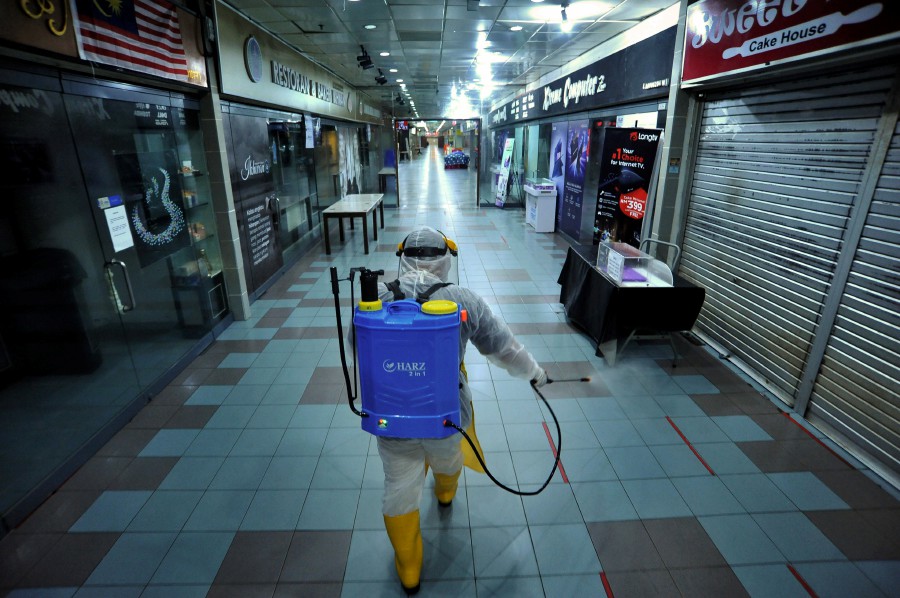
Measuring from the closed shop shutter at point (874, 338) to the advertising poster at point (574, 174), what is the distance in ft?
17.4

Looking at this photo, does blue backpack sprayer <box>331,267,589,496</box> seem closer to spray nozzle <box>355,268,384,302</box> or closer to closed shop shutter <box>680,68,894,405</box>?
spray nozzle <box>355,268,384,302</box>

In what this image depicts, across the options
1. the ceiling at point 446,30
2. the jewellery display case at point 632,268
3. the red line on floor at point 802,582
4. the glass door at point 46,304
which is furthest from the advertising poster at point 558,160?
the red line on floor at point 802,582

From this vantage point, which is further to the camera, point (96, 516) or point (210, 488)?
point (210, 488)

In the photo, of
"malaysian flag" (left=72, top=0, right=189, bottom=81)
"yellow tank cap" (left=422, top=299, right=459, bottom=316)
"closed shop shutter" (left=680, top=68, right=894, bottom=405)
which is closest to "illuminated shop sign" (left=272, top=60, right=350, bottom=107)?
"malaysian flag" (left=72, top=0, right=189, bottom=81)

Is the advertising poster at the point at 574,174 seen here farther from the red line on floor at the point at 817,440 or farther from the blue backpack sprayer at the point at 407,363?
the blue backpack sprayer at the point at 407,363

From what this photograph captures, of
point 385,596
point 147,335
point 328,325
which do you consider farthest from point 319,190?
point 385,596

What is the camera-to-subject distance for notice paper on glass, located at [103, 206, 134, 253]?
3.33 meters

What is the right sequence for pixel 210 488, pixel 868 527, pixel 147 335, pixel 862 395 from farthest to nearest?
pixel 147 335, pixel 862 395, pixel 210 488, pixel 868 527

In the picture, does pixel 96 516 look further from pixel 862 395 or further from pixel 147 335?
pixel 862 395

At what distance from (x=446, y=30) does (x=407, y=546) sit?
633cm

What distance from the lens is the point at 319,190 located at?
979cm

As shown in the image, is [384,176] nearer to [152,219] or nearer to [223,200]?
[223,200]

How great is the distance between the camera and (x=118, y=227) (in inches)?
134

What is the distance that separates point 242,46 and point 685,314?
5.67m
